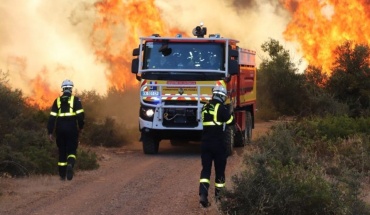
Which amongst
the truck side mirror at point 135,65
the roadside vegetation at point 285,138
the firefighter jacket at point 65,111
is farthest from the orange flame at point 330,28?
the firefighter jacket at point 65,111

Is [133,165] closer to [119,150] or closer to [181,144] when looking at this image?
[119,150]

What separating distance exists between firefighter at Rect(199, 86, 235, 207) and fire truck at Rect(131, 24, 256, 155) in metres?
6.11

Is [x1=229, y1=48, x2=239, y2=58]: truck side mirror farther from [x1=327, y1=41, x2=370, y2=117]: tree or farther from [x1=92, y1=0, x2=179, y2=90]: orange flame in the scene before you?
[x1=92, y1=0, x2=179, y2=90]: orange flame

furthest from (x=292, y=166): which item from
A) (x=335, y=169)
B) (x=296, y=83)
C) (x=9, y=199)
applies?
(x=296, y=83)

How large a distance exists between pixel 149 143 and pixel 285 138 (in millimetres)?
5524

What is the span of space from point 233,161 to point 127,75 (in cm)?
1522

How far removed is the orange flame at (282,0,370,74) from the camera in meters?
30.3

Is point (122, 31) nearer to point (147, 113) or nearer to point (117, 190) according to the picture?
point (147, 113)

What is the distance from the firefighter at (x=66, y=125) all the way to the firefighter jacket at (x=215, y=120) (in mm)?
3752

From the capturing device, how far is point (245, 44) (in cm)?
3800

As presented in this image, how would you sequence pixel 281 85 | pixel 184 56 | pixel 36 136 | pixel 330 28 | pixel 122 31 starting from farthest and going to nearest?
pixel 281 85
pixel 122 31
pixel 330 28
pixel 184 56
pixel 36 136

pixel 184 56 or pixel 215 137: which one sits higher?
pixel 184 56

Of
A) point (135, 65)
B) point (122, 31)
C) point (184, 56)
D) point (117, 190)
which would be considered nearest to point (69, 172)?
point (117, 190)

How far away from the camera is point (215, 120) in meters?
10.5
